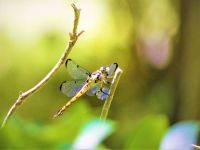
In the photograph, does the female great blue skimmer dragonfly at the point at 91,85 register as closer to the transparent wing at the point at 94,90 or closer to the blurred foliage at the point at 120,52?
the transparent wing at the point at 94,90

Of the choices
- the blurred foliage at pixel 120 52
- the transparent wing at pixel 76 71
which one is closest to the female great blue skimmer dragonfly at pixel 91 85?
the transparent wing at pixel 76 71

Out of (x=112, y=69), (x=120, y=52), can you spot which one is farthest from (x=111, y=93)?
(x=120, y=52)

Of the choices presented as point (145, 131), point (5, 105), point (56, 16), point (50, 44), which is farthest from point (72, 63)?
point (56, 16)

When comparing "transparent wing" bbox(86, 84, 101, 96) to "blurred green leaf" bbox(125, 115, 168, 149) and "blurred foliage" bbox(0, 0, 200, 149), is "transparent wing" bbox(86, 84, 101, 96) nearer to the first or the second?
"blurred green leaf" bbox(125, 115, 168, 149)

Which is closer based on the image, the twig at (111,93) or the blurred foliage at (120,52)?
the twig at (111,93)

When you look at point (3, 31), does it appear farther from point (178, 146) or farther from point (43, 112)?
point (178, 146)

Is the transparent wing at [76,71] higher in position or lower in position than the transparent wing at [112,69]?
higher

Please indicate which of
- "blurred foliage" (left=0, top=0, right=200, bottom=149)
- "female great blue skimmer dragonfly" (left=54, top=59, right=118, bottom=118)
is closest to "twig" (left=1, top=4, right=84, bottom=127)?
"female great blue skimmer dragonfly" (left=54, top=59, right=118, bottom=118)

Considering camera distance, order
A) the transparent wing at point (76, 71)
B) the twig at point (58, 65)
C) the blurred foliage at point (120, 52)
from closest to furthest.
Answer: the twig at point (58, 65) → the transparent wing at point (76, 71) → the blurred foliage at point (120, 52)
